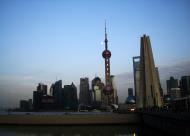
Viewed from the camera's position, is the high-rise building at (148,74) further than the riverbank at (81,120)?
Yes

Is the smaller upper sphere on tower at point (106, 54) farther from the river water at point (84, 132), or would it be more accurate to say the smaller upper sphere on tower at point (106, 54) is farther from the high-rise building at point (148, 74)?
the river water at point (84, 132)

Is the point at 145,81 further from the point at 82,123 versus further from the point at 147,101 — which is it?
the point at 82,123

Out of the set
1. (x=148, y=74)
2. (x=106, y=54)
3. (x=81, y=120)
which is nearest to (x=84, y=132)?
(x=81, y=120)

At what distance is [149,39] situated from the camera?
338 ft

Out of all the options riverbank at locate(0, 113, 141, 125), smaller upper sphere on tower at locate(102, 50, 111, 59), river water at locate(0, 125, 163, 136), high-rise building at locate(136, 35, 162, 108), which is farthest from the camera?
smaller upper sphere on tower at locate(102, 50, 111, 59)

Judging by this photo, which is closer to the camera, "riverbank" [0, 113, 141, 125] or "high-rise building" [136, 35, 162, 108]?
"riverbank" [0, 113, 141, 125]

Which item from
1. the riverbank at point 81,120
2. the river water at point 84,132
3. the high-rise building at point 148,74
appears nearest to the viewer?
the river water at point 84,132

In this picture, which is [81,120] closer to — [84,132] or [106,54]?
[84,132]

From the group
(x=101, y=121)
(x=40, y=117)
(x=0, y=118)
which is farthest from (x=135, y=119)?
(x=0, y=118)

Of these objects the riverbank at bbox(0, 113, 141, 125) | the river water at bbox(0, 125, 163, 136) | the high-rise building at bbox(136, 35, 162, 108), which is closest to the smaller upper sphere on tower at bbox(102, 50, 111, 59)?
the high-rise building at bbox(136, 35, 162, 108)

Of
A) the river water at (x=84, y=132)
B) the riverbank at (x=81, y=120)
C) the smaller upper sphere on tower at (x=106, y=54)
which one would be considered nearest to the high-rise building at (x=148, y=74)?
the riverbank at (x=81, y=120)

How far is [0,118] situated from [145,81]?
5383 cm

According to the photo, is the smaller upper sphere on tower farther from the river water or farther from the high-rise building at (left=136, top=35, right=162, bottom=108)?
the river water

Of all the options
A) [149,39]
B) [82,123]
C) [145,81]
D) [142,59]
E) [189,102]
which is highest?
[149,39]
